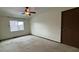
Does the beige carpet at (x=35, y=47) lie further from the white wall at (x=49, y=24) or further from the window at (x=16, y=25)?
the window at (x=16, y=25)

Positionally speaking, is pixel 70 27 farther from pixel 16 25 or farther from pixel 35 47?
pixel 16 25

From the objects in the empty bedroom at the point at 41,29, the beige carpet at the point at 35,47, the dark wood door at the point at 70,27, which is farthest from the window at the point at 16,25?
the dark wood door at the point at 70,27

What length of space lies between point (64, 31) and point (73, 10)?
1.23 metres

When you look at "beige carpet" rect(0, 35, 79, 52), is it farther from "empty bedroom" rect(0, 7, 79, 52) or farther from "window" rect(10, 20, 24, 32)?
"window" rect(10, 20, 24, 32)

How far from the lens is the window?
5604 mm

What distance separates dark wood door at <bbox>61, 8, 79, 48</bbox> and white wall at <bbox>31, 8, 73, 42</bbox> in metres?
0.32


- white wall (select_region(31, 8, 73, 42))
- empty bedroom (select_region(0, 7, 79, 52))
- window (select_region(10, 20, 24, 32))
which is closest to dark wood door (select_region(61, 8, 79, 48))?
empty bedroom (select_region(0, 7, 79, 52))

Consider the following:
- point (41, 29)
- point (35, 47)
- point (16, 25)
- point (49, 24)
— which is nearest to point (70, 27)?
point (49, 24)
